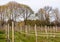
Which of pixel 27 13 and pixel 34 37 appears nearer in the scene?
pixel 34 37

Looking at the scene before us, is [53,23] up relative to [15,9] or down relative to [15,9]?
down

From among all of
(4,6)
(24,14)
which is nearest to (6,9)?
(4,6)

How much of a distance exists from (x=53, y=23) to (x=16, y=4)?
29.5ft

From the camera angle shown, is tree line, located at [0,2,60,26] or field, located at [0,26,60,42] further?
tree line, located at [0,2,60,26]

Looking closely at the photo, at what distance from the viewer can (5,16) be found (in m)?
46.5

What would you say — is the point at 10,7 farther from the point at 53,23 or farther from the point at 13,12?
the point at 53,23

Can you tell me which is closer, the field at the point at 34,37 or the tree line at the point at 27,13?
the field at the point at 34,37

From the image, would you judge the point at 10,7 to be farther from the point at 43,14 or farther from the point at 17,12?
the point at 43,14

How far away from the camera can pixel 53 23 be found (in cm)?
4647

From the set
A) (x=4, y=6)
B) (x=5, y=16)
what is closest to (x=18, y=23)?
(x=5, y=16)

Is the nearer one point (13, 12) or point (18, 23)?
point (18, 23)

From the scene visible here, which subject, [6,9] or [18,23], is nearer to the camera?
[18,23]

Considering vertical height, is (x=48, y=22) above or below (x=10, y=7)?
below

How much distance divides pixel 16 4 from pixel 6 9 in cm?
250
